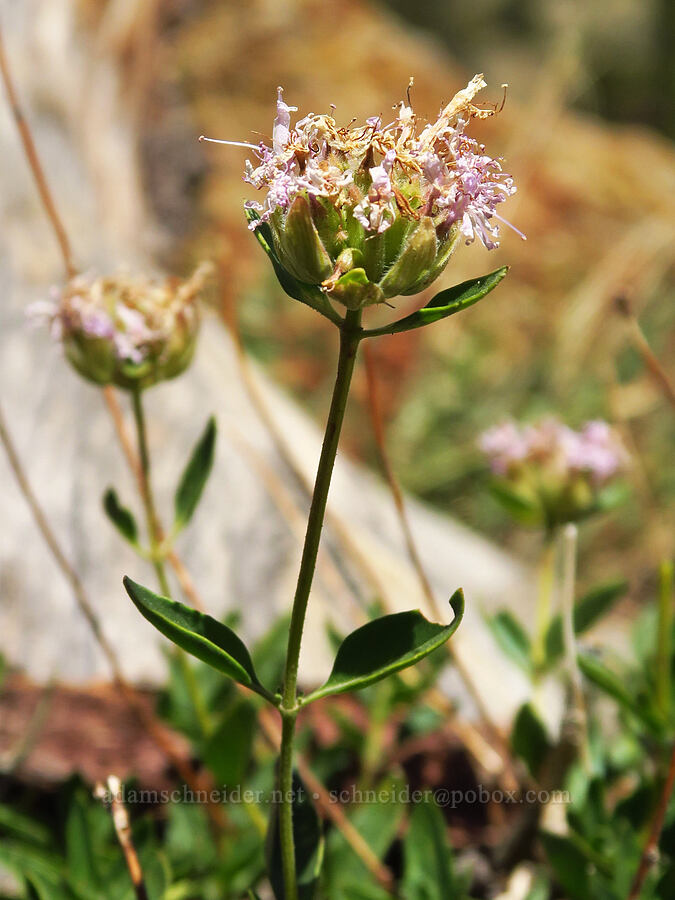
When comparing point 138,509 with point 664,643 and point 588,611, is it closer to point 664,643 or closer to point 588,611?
point 588,611

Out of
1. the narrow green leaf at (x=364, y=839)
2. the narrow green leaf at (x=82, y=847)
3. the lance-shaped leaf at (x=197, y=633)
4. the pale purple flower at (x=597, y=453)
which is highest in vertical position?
the pale purple flower at (x=597, y=453)

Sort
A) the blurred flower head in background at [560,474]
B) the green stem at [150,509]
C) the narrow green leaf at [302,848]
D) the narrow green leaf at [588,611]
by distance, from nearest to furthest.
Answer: the narrow green leaf at [302,848] < the green stem at [150,509] < the narrow green leaf at [588,611] < the blurred flower head in background at [560,474]

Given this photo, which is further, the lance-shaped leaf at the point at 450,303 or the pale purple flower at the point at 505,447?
the pale purple flower at the point at 505,447

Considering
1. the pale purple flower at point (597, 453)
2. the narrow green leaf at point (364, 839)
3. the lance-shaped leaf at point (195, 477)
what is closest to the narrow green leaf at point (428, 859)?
the narrow green leaf at point (364, 839)

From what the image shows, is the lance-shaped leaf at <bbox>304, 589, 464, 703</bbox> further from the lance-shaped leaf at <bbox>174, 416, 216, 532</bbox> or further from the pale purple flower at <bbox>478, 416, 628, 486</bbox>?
the pale purple flower at <bbox>478, 416, 628, 486</bbox>

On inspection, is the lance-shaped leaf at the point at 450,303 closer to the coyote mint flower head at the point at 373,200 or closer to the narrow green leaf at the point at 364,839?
the coyote mint flower head at the point at 373,200

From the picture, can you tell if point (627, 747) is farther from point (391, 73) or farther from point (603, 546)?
point (391, 73)

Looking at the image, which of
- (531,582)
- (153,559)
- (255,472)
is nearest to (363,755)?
(153,559)
